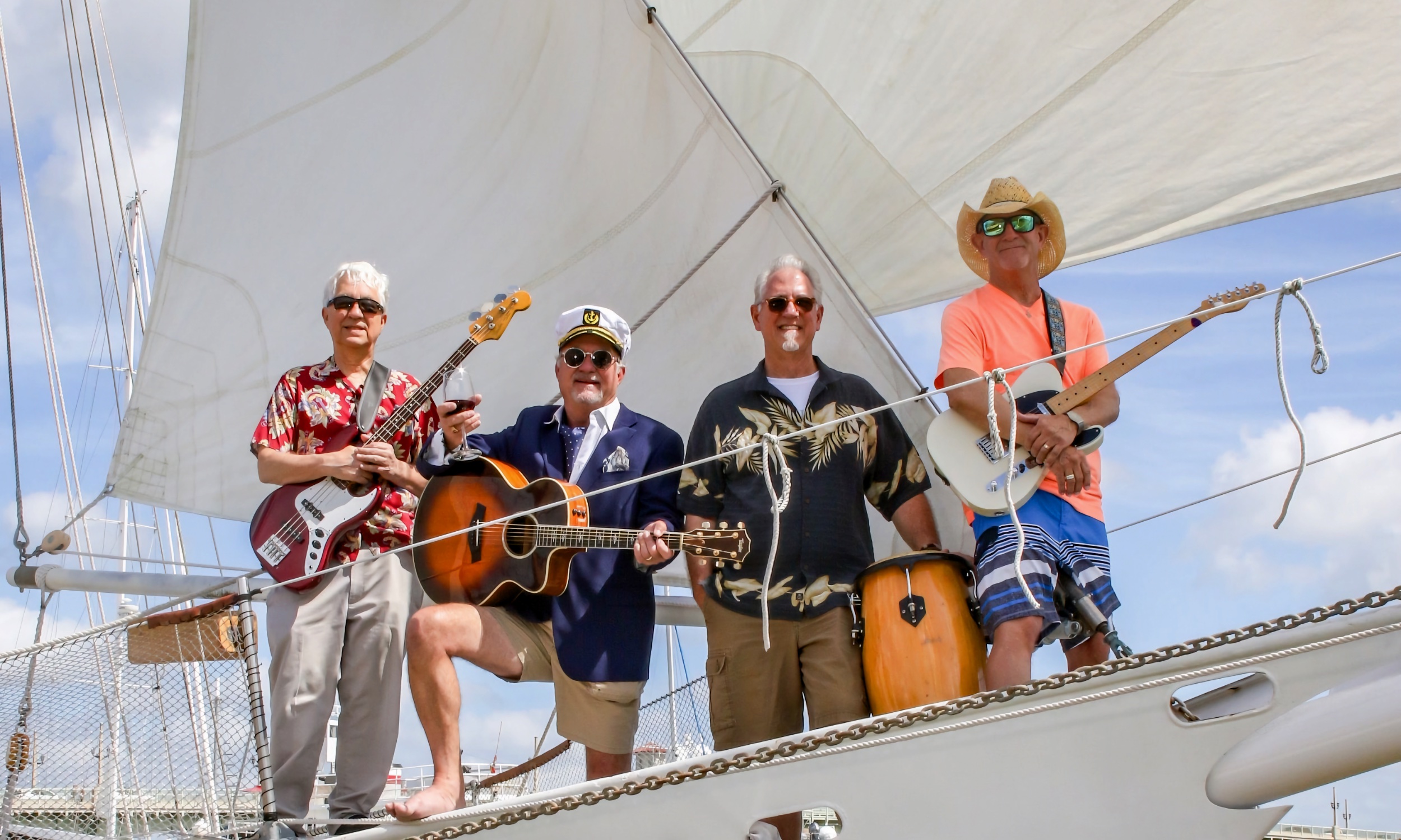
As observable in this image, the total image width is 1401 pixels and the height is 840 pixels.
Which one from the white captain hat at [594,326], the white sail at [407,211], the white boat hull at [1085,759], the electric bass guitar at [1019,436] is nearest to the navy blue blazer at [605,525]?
the white captain hat at [594,326]

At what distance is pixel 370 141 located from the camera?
6.01m

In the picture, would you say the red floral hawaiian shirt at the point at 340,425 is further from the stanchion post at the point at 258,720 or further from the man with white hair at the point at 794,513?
the man with white hair at the point at 794,513

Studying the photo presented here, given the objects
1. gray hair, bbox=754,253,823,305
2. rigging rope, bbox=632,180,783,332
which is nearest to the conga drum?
gray hair, bbox=754,253,823,305

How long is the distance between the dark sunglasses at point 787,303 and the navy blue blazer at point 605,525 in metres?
0.52

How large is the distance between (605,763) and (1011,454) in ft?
4.72

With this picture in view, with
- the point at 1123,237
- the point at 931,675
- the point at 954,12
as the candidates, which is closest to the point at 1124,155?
the point at 1123,237

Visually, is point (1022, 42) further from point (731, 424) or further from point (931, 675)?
point (931, 675)

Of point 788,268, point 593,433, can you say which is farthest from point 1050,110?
point 593,433

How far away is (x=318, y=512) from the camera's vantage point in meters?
3.52

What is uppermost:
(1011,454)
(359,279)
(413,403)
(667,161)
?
(667,161)

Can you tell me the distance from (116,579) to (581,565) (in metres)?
2.92

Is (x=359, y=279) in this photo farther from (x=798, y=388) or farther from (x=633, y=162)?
(x=633, y=162)

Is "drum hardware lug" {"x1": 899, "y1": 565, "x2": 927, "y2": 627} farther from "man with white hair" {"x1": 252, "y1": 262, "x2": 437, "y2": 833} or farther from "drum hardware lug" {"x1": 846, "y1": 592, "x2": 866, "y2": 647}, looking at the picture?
"man with white hair" {"x1": 252, "y1": 262, "x2": 437, "y2": 833}

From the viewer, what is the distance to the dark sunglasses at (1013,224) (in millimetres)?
3562
